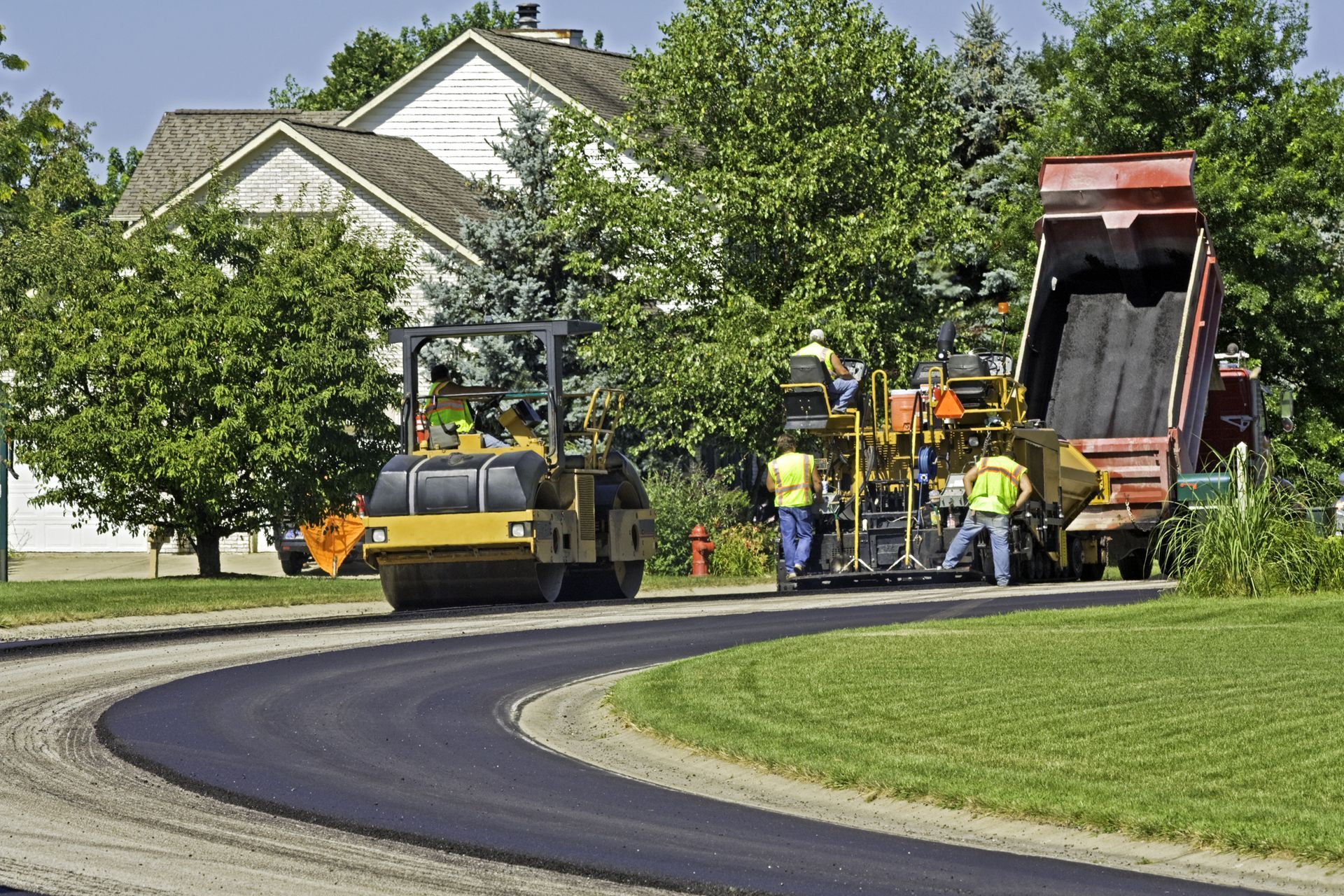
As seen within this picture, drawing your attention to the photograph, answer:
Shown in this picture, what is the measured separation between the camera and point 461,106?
47.3 metres

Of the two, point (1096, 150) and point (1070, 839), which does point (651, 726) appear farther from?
point (1096, 150)

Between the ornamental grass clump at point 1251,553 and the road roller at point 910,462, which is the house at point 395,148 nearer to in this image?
the road roller at point 910,462

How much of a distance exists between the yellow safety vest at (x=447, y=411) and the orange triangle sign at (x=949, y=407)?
4725 mm

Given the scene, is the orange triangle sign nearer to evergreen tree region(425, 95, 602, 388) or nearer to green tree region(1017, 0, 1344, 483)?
green tree region(1017, 0, 1344, 483)

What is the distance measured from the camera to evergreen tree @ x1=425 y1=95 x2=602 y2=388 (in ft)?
117

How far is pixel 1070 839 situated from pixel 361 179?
35.0 metres

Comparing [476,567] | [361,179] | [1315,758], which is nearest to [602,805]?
[1315,758]

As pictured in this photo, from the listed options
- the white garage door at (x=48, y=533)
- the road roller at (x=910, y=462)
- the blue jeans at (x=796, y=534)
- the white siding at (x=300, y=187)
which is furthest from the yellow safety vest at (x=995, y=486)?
the white garage door at (x=48, y=533)

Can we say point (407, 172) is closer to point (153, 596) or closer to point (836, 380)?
point (153, 596)

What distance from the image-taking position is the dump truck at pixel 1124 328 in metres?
22.4

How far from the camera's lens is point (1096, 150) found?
34219 mm

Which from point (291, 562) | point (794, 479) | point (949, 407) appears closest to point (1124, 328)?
point (949, 407)

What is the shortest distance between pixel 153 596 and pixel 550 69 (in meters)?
26.4

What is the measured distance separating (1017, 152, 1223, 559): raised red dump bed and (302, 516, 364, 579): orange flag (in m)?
12.9
